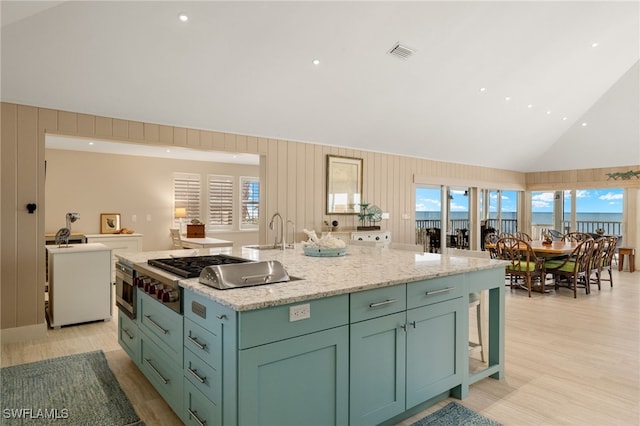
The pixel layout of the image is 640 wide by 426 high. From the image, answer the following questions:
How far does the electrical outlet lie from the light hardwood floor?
1.13 m

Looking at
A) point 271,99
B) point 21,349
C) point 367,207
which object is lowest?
point 21,349

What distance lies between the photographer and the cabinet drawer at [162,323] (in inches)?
85.0

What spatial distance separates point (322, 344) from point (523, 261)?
554 centimetres

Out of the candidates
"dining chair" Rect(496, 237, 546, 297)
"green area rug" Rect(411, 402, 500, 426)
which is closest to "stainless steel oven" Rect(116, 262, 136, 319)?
"green area rug" Rect(411, 402, 500, 426)

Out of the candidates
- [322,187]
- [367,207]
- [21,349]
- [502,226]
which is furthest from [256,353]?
[502,226]

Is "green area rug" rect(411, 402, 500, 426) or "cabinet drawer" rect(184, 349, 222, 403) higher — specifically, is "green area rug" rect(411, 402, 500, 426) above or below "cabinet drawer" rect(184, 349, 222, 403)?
below

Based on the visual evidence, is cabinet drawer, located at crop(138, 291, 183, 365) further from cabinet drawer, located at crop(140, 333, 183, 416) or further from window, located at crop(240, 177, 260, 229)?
window, located at crop(240, 177, 260, 229)

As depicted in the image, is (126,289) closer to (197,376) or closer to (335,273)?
(197,376)

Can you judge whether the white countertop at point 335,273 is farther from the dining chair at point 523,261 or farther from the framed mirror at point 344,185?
the dining chair at point 523,261

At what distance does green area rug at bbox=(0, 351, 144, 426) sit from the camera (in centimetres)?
241

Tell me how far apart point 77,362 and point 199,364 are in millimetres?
2092

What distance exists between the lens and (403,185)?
7.52 m

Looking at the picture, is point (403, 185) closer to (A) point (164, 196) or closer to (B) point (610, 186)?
(A) point (164, 196)

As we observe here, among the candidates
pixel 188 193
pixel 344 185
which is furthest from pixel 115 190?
pixel 344 185
